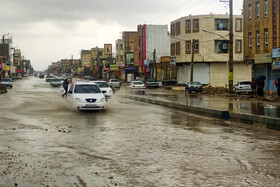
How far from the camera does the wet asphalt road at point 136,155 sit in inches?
282

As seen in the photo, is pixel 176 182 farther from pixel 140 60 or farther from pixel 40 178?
pixel 140 60

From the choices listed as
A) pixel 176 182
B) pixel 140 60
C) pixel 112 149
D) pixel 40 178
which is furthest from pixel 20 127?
pixel 140 60

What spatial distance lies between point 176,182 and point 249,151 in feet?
12.6

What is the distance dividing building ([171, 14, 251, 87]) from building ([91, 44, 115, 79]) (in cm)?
6679

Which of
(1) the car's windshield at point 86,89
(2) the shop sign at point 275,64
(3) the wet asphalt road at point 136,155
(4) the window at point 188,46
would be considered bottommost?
(3) the wet asphalt road at point 136,155

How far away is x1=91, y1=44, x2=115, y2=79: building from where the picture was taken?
137875 millimetres

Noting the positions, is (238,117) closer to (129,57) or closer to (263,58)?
(263,58)

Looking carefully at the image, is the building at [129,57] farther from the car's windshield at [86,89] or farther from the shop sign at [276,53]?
the car's windshield at [86,89]

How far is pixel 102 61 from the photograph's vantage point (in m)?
159

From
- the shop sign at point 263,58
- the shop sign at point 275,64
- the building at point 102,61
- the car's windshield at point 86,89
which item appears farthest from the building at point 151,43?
the car's windshield at point 86,89

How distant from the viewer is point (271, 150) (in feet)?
34.0

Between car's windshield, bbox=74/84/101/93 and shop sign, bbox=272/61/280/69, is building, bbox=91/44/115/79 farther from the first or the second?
car's windshield, bbox=74/84/101/93

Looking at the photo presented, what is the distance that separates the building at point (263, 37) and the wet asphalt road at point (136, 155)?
25.6 m

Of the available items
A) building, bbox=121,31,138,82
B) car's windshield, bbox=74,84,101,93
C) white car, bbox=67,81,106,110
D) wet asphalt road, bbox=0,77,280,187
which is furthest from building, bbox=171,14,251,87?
wet asphalt road, bbox=0,77,280,187
